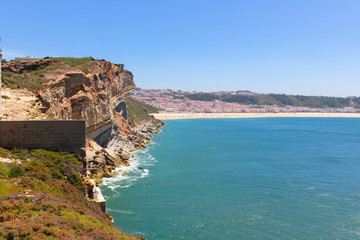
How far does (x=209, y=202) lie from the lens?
21141 millimetres

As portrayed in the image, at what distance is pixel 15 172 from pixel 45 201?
3160mm

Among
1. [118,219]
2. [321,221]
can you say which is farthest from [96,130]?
[321,221]

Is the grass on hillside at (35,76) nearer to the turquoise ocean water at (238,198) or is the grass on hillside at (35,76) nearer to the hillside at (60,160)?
the hillside at (60,160)

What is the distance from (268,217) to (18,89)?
23.1 m

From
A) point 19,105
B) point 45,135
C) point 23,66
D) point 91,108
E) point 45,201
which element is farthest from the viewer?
point 91,108

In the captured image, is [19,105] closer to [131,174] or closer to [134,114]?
[131,174]

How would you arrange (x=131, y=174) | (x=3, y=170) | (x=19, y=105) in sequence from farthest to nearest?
(x=131, y=174) < (x=19, y=105) < (x=3, y=170)

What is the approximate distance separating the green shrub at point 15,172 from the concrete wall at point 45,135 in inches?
141

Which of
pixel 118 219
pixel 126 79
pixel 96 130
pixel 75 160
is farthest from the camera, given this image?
pixel 126 79

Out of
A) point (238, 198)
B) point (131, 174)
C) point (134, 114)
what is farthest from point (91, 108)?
point (134, 114)

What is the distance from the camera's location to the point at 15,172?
11.1 metres

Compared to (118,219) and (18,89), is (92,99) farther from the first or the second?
(118,219)

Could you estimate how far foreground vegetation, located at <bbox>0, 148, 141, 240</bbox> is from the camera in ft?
22.8

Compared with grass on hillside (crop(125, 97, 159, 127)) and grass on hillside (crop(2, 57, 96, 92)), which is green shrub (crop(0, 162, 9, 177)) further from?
grass on hillside (crop(125, 97, 159, 127))
